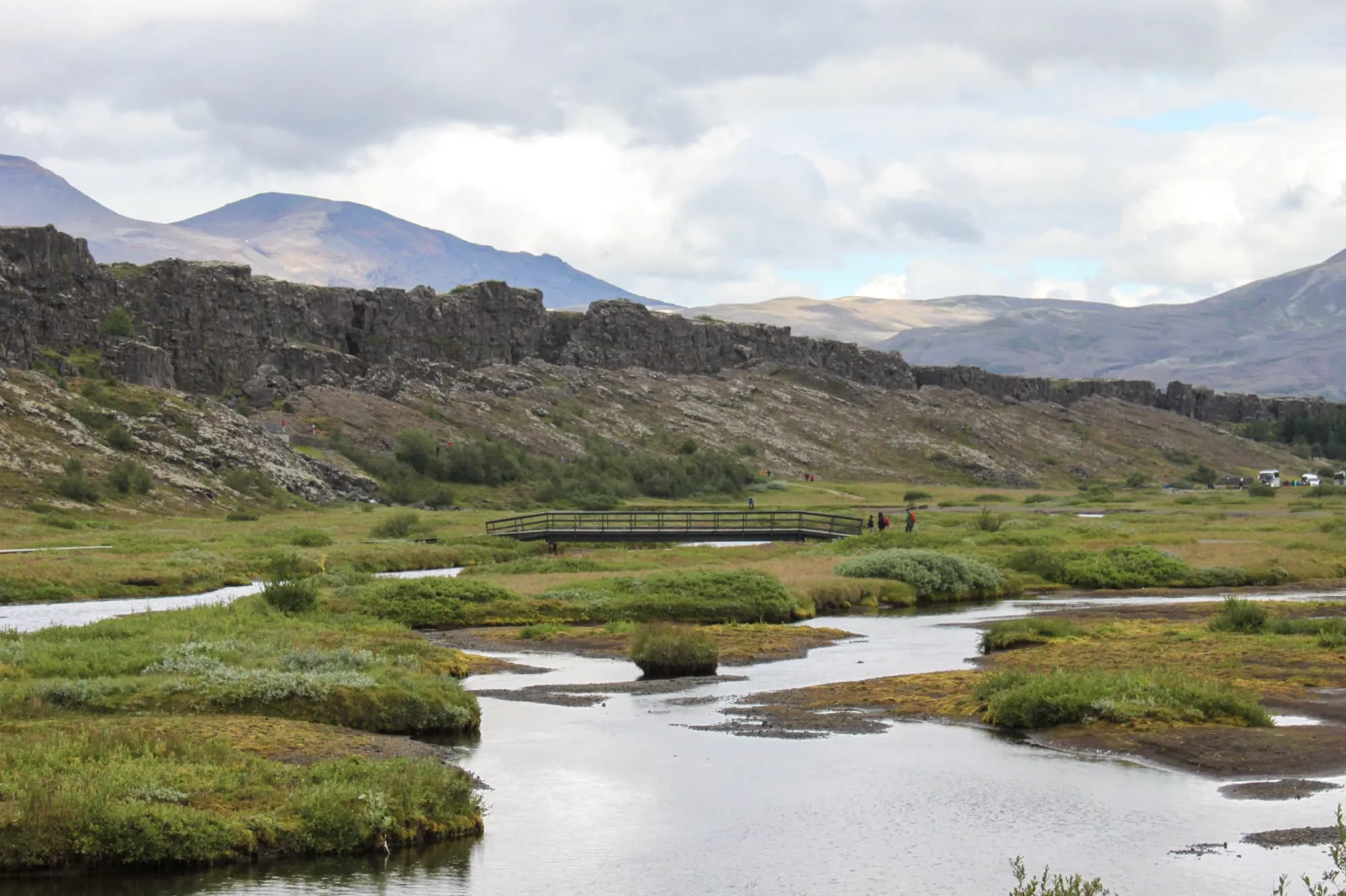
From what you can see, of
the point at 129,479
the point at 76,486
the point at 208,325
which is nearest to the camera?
the point at 76,486

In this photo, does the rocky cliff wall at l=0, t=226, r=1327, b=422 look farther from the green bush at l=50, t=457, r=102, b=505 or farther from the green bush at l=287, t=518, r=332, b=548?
the green bush at l=287, t=518, r=332, b=548

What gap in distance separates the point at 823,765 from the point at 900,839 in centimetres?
491

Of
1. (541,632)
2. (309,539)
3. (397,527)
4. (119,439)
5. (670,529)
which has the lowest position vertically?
(541,632)

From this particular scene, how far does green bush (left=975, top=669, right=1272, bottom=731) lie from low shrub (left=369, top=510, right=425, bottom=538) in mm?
61957

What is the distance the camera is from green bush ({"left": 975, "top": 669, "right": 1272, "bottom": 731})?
98.4ft

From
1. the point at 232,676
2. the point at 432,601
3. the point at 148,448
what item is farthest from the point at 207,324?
the point at 232,676

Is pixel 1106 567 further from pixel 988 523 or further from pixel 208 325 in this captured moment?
pixel 208 325

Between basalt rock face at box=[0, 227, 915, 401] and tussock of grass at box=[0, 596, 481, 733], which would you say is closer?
tussock of grass at box=[0, 596, 481, 733]

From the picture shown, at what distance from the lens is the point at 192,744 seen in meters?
24.0

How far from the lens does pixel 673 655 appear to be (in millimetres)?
38625

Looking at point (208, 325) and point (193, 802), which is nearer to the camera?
point (193, 802)

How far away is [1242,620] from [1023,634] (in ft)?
22.3

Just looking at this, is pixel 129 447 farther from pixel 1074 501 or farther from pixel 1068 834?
pixel 1068 834

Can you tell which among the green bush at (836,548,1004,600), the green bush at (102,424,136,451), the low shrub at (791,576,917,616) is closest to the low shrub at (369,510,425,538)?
the green bush at (102,424,136,451)
